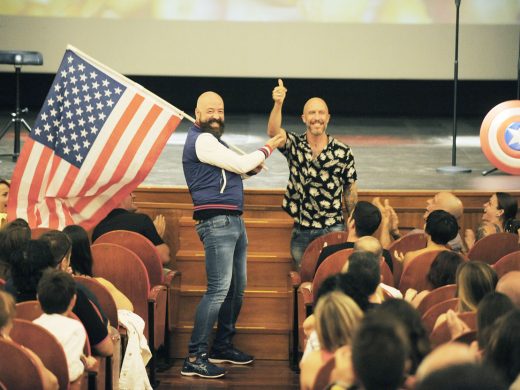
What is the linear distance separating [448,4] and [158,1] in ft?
11.5

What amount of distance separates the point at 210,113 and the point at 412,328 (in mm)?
2790

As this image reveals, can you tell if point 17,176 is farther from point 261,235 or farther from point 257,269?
point 261,235

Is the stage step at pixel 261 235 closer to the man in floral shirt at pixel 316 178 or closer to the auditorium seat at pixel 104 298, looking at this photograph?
the man in floral shirt at pixel 316 178

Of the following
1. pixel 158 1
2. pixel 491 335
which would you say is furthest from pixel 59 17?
pixel 491 335

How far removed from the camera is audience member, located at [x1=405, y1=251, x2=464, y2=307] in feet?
17.6

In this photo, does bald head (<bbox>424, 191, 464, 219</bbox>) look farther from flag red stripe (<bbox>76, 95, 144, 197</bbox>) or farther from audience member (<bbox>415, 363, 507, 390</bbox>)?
audience member (<bbox>415, 363, 507, 390</bbox>)

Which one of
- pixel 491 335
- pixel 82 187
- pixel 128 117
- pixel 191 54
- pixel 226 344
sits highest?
pixel 191 54

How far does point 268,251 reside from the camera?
7734 millimetres

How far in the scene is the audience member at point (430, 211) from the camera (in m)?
6.95

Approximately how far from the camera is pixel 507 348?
11.3ft

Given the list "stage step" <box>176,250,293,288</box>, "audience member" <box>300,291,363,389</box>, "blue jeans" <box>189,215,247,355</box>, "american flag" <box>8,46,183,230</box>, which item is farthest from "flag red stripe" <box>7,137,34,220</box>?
"audience member" <box>300,291,363,389</box>

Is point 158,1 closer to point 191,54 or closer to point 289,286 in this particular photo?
point 191,54

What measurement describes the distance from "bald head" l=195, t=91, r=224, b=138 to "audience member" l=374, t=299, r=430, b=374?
267 centimetres

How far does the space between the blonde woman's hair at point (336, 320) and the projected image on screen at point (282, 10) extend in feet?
30.7
